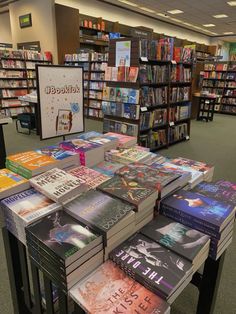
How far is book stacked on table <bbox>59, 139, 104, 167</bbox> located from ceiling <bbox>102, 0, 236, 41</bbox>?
31.0 ft

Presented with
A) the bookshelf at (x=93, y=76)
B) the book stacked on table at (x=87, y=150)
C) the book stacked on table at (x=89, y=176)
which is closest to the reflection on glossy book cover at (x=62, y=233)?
the book stacked on table at (x=89, y=176)

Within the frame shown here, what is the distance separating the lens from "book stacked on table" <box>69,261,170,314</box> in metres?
0.72

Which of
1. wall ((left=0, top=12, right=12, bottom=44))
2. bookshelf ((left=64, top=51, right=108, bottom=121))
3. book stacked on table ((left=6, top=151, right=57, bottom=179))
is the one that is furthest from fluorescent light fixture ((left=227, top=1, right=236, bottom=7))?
book stacked on table ((left=6, top=151, right=57, bottom=179))

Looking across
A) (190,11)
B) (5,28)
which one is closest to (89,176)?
(190,11)

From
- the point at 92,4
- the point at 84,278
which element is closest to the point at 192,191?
the point at 84,278

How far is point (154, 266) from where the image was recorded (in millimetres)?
832

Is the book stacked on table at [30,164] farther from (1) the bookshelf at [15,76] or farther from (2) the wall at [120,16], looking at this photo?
(2) the wall at [120,16]

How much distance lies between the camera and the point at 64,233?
2.84 feet

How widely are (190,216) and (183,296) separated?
92 cm

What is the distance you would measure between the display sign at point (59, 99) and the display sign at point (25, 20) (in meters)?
8.22

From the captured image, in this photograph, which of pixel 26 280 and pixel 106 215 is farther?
pixel 26 280

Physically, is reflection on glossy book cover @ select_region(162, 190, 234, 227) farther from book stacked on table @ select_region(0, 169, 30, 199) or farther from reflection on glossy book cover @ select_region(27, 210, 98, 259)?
book stacked on table @ select_region(0, 169, 30, 199)

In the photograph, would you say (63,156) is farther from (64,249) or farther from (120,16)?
(120,16)

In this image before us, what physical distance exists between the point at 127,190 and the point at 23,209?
0.45 meters
